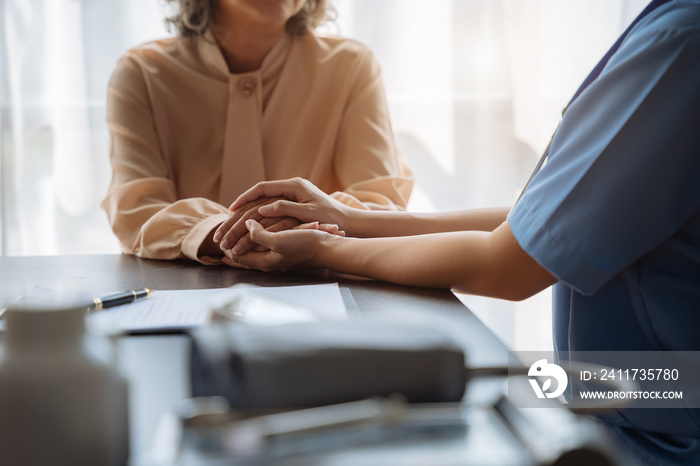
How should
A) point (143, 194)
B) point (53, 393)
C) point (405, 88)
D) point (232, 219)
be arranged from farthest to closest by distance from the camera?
1. point (405, 88)
2. point (143, 194)
3. point (232, 219)
4. point (53, 393)

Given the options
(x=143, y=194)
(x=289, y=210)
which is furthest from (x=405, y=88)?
(x=289, y=210)

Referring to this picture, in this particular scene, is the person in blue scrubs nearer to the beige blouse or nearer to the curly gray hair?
the beige blouse

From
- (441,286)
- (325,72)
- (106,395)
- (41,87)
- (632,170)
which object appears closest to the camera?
(106,395)

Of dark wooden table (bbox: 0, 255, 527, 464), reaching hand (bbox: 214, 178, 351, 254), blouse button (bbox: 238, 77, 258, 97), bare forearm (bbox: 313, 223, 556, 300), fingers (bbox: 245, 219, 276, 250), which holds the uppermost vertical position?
blouse button (bbox: 238, 77, 258, 97)

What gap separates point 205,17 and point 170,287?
93 cm

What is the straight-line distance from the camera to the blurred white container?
1.08 feet

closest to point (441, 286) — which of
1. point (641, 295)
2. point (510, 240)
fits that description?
point (510, 240)

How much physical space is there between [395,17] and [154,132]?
0.97 meters

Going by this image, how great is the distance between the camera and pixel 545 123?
217 cm

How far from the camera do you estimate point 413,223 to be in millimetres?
1154

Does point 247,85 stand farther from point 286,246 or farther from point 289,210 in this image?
point 286,246

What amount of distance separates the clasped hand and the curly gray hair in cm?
69

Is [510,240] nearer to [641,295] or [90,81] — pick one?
[641,295]

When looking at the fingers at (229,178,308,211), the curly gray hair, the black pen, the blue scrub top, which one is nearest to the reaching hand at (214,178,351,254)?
the fingers at (229,178,308,211)
